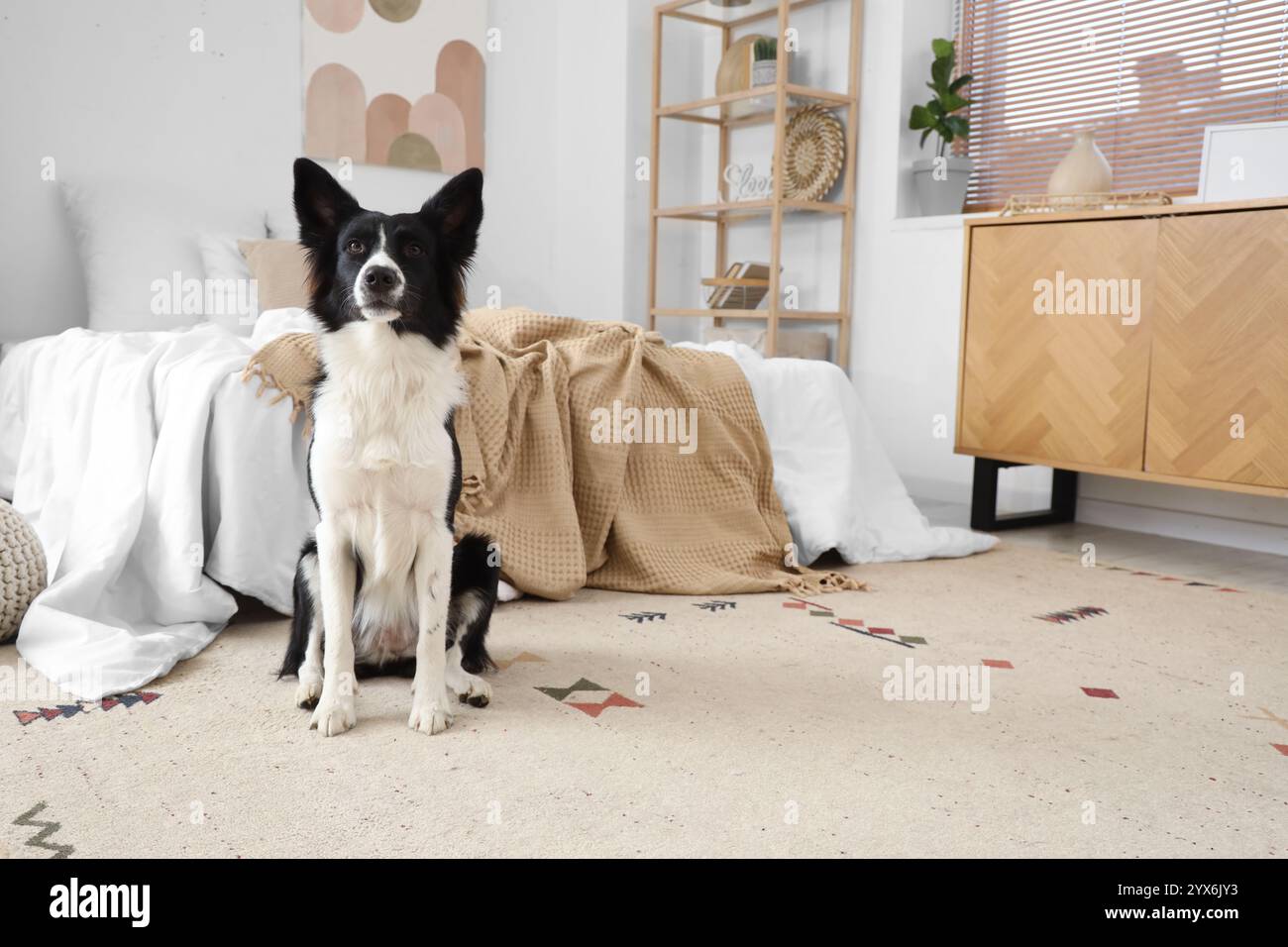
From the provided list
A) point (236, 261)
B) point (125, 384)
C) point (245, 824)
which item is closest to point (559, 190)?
point (236, 261)

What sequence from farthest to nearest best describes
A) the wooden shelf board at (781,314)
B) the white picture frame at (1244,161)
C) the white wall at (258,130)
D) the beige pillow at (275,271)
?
1. the wooden shelf board at (781,314)
2. the white wall at (258,130)
3. the beige pillow at (275,271)
4. the white picture frame at (1244,161)

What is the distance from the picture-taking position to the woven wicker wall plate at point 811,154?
4.59m

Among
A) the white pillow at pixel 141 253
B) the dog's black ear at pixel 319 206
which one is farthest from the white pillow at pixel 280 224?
the dog's black ear at pixel 319 206

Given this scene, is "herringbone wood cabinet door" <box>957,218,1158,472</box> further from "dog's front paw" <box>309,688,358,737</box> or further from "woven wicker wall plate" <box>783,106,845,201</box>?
"dog's front paw" <box>309,688,358,737</box>

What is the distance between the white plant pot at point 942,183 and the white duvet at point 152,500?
2.60 metres

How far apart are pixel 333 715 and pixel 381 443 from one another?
1.40 feet

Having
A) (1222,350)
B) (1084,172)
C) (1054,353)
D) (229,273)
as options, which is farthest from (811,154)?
(229,273)

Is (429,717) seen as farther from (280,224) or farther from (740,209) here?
(740,209)

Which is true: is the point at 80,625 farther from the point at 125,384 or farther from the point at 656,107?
the point at 656,107

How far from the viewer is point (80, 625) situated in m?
2.01

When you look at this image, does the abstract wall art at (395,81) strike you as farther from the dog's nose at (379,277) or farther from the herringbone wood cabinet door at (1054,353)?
the dog's nose at (379,277)

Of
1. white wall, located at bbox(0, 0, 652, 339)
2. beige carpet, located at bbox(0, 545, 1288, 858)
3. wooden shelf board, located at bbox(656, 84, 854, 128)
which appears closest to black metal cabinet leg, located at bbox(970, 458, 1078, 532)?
beige carpet, located at bbox(0, 545, 1288, 858)

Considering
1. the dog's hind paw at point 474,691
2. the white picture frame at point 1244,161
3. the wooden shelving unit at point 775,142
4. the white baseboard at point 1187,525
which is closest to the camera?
the dog's hind paw at point 474,691

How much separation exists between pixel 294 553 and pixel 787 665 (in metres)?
1.09
